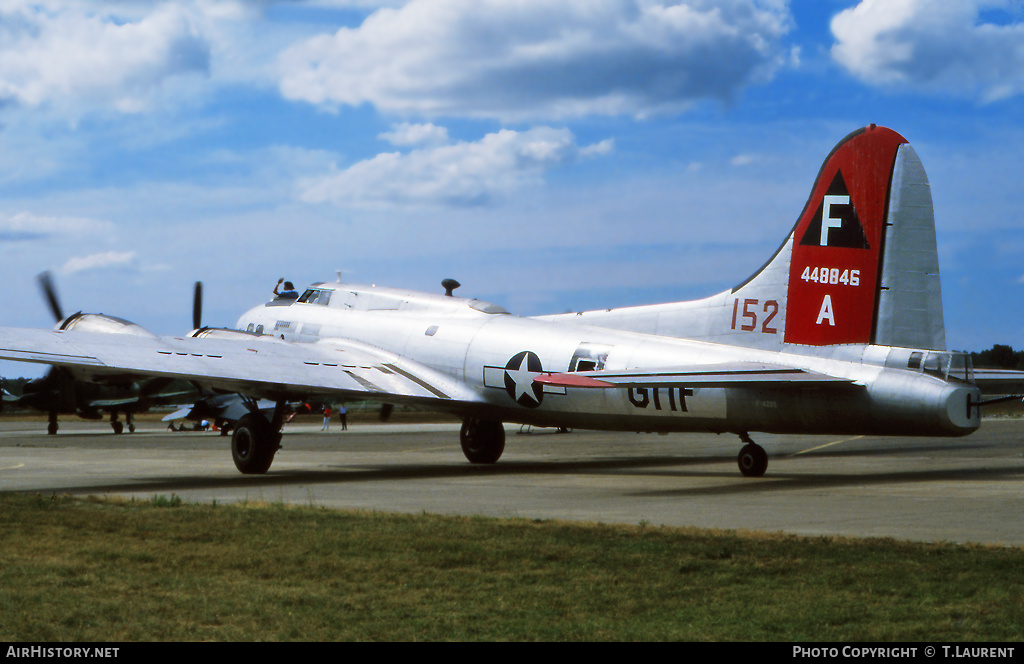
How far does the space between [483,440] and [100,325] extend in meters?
10.2

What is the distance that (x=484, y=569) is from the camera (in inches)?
419

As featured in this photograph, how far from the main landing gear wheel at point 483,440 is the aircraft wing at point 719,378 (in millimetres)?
8482

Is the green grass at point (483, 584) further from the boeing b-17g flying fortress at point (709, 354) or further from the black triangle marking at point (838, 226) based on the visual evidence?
the black triangle marking at point (838, 226)

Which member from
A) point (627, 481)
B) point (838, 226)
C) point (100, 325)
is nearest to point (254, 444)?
point (100, 325)

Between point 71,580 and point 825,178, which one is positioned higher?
point 825,178

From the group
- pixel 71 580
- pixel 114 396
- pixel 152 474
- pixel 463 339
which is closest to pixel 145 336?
pixel 152 474

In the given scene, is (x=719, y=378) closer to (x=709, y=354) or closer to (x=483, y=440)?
(x=709, y=354)

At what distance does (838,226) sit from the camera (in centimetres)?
2020

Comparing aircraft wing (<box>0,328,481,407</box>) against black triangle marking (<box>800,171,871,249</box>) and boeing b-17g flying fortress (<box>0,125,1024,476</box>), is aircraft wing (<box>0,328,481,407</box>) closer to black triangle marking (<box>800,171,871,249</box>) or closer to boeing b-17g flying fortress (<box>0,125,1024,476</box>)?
boeing b-17g flying fortress (<box>0,125,1024,476</box>)

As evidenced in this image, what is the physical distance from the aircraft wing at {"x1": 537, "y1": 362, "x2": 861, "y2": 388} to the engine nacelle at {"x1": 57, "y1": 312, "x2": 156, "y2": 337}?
11705mm

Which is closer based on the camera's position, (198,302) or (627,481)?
(627,481)

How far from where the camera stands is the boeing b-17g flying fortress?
1848 centimetres

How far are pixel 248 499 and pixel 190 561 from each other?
6621 millimetres
